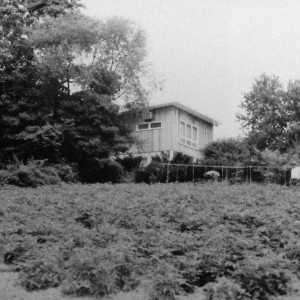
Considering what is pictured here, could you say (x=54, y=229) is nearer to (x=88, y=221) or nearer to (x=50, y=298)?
(x=88, y=221)

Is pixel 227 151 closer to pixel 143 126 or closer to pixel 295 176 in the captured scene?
pixel 143 126

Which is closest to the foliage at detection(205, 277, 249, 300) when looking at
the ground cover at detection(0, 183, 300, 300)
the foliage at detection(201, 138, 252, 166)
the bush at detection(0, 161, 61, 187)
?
the ground cover at detection(0, 183, 300, 300)

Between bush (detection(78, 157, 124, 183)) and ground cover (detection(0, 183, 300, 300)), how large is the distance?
13690 mm

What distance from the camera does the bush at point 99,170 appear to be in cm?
2488

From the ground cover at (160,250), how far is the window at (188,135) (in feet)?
62.9

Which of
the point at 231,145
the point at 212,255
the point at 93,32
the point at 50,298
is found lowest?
the point at 50,298

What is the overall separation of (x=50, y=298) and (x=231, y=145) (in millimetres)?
22932

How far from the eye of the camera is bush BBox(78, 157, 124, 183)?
2488cm

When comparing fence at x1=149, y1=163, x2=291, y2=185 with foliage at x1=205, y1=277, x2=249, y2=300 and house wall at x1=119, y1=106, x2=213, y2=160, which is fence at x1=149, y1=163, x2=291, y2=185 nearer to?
house wall at x1=119, y1=106, x2=213, y2=160

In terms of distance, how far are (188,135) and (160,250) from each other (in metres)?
24.6

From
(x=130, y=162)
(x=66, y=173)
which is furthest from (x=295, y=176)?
(x=66, y=173)

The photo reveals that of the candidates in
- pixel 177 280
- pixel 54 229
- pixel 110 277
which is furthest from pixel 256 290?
pixel 54 229

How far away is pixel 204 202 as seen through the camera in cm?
1115

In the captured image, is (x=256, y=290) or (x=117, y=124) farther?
(x=117, y=124)
